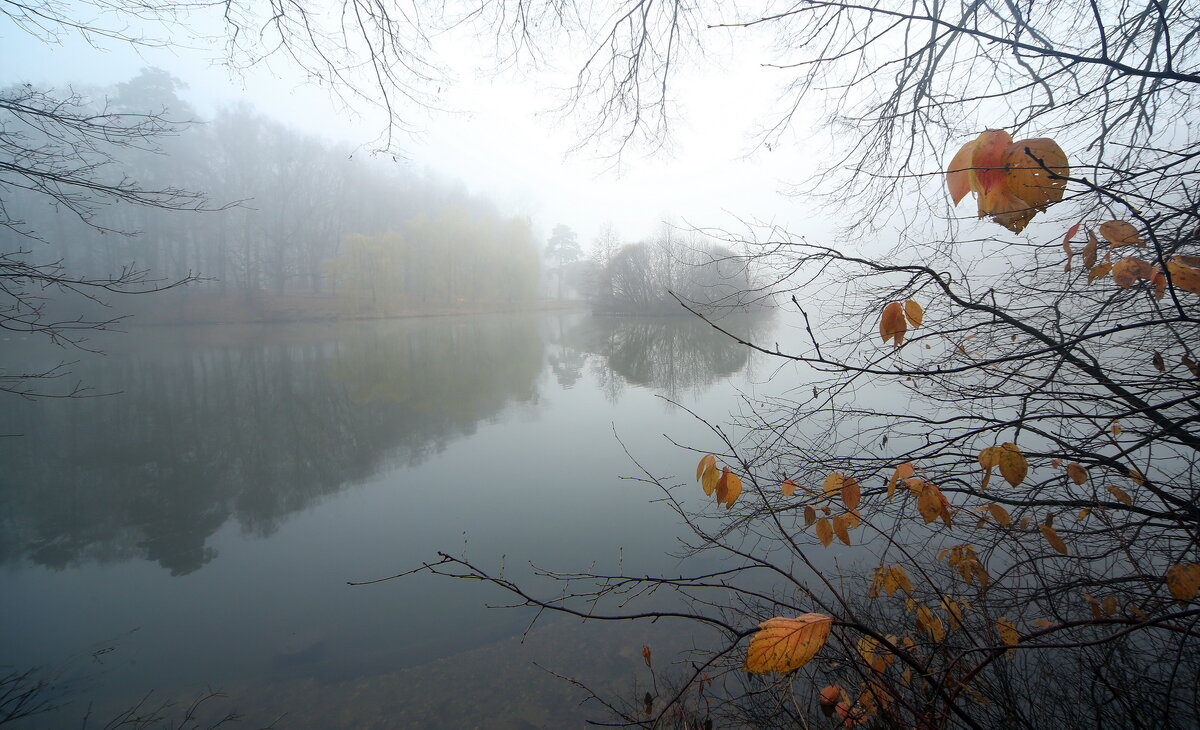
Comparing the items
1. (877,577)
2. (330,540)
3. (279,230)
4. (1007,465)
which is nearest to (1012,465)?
(1007,465)

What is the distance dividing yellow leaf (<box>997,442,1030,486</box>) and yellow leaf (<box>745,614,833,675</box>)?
0.76 metres

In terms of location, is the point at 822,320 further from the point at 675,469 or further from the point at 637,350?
the point at 637,350

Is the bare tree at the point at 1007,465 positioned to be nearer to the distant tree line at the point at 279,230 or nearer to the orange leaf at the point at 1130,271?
the orange leaf at the point at 1130,271

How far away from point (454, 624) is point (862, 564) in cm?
303

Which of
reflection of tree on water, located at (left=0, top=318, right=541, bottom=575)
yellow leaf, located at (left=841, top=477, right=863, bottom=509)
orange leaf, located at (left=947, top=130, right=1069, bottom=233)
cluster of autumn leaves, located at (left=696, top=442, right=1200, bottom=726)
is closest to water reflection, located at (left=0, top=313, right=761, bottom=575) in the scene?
reflection of tree on water, located at (left=0, top=318, right=541, bottom=575)

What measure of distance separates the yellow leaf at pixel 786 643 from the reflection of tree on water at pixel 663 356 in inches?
178

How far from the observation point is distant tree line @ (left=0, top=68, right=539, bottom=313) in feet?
83.0

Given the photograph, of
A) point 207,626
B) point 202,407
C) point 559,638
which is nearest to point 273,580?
point 207,626

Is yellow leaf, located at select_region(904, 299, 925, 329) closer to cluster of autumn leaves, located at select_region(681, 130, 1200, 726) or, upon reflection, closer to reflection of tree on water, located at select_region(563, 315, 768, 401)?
cluster of autumn leaves, located at select_region(681, 130, 1200, 726)

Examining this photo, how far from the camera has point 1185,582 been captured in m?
1.38

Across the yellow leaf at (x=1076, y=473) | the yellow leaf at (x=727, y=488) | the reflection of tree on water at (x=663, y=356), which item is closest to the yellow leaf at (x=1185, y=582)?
the yellow leaf at (x=1076, y=473)

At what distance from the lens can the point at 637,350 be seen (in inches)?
593

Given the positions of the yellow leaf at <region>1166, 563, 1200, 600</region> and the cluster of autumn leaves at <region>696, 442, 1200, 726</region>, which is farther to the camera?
the yellow leaf at <region>1166, 563, 1200, 600</region>

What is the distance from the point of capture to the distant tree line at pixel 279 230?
25.3 metres
